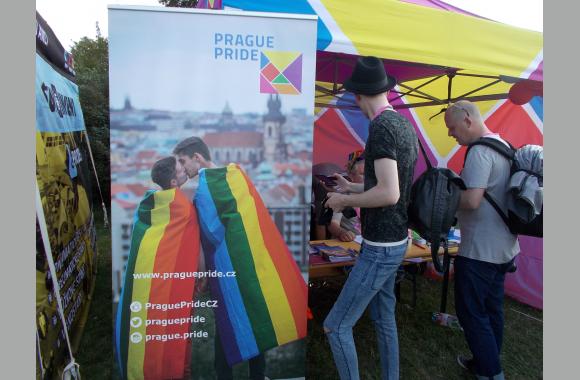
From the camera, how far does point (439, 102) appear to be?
180 inches

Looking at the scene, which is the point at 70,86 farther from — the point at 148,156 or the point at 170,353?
the point at 170,353

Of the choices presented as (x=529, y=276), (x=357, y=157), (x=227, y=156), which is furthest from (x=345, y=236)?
(x=529, y=276)

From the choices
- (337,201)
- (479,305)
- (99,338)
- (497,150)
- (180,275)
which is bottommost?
(99,338)

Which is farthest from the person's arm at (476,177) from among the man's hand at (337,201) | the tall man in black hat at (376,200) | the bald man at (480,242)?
the man's hand at (337,201)

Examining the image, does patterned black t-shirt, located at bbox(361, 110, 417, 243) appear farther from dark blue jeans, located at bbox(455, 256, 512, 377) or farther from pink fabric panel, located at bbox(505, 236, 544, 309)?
pink fabric panel, located at bbox(505, 236, 544, 309)

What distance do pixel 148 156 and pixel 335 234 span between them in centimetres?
186

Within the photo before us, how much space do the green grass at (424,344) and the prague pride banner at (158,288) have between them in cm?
109

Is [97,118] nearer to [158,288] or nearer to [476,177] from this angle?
[158,288]

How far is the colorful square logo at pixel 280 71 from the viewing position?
7.02ft

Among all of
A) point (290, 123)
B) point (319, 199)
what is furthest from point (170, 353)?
point (319, 199)

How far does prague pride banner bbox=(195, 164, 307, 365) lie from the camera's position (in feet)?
7.20

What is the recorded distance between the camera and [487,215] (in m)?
2.41

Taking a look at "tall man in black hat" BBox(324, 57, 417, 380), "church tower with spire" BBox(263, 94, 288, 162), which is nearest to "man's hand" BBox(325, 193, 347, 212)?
"tall man in black hat" BBox(324, 57, 417, 380)

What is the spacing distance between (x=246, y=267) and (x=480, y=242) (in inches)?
53.9
